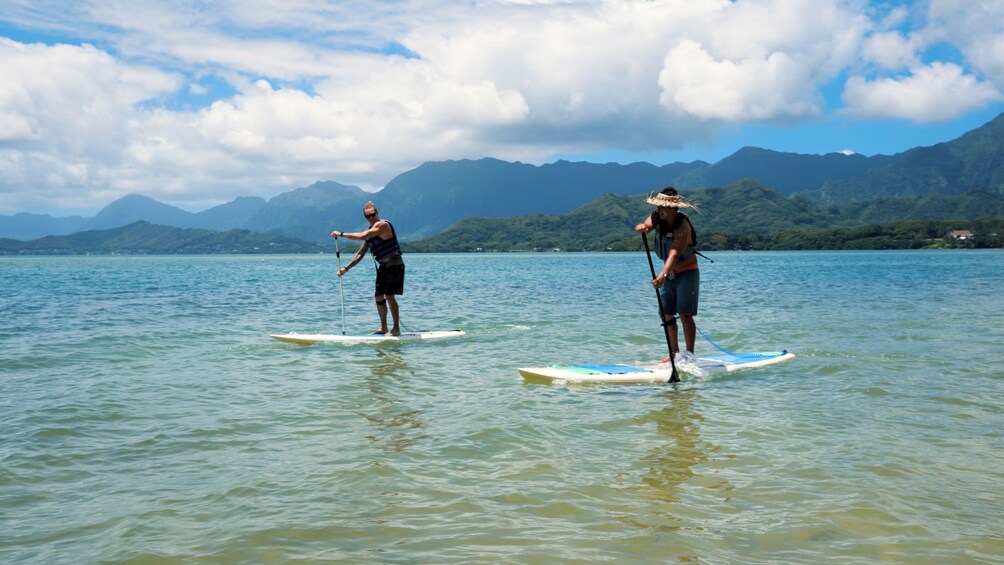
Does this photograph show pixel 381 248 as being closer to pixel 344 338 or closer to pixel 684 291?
pixel 344 338

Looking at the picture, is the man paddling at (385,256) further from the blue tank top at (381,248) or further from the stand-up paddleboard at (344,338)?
the stand-up paddleboard at (344,338)

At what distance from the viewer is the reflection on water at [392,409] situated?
28.1 ft

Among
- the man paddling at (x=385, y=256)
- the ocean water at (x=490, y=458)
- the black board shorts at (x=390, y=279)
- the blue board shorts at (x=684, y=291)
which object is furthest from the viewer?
the black board shorts at (x=390, y=279)

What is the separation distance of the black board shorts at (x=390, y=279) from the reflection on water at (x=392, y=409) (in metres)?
3.13

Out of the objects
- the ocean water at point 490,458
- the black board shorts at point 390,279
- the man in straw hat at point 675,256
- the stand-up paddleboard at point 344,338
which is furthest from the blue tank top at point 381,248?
the man in straw hat at point 675,256

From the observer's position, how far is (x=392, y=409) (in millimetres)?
10320

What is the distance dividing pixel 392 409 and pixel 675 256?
Answer: 5621 mm

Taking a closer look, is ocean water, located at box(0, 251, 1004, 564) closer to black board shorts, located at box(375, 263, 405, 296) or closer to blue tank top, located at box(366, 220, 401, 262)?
black board shorts, located at box(375, 263, 405, 296)

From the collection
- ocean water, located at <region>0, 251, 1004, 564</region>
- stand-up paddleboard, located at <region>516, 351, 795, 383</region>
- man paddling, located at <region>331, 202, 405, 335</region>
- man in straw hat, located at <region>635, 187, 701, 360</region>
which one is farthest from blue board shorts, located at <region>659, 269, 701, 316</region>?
man paddling, located at <region>331, 202, 405, 335</region>

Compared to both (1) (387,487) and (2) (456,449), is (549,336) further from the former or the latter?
(1) (387,487)

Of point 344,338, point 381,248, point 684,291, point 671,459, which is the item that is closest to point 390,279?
point 381,248

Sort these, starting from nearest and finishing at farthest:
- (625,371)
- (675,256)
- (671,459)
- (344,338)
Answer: (671,459), (675,256), (625,371), (344,338)

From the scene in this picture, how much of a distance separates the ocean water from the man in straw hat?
1.24 m

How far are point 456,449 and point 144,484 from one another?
3.35 metres
